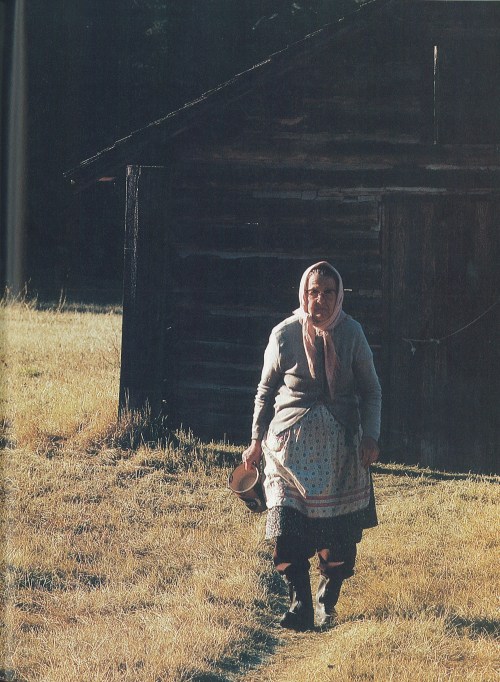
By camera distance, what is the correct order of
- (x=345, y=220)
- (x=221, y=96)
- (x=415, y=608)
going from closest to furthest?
(x=415, y=608), (x=221, y=96), (x=345, y=220)

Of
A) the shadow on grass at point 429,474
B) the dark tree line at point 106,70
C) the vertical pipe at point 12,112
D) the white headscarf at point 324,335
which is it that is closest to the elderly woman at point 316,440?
the white headscarf at point 324,335

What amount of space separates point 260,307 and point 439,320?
1.74m

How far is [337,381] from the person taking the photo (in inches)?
202

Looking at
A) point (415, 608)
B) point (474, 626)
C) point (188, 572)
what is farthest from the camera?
point (188, 572)

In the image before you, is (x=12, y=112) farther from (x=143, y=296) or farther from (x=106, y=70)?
(x=106, y=70)

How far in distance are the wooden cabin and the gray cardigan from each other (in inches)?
158

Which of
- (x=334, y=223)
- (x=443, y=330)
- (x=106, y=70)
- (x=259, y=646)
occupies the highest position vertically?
(x=106, y=70)

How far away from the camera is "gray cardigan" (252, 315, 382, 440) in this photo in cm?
512

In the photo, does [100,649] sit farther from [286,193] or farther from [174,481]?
[286,193]

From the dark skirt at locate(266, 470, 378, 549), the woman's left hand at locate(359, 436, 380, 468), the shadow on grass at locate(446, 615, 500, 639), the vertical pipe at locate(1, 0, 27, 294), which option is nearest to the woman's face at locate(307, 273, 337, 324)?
the woman's left hand at locate(359, 436, 380, 468)

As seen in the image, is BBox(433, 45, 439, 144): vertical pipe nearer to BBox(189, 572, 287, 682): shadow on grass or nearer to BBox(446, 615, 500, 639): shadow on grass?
BBox(189, 572, 287, 682): shadow on grass

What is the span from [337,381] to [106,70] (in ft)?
76.5

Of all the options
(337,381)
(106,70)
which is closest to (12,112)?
(337,381)

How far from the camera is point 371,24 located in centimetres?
898
